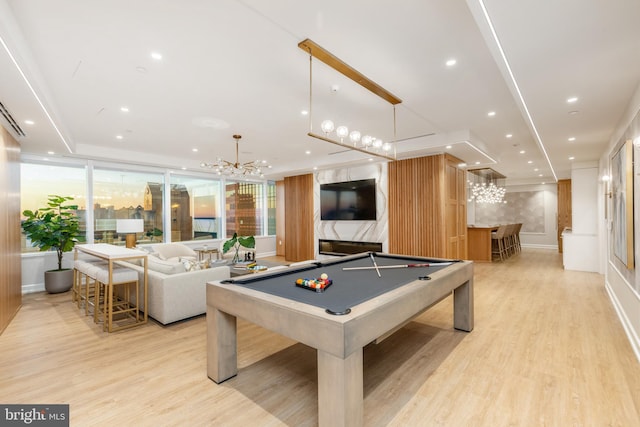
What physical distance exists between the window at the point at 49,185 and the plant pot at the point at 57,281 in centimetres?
84

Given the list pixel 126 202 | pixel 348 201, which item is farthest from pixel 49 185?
pixel 348 201

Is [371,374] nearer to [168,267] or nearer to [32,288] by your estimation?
[168,267]

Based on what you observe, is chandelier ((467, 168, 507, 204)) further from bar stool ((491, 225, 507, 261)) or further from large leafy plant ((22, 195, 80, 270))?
large leafy plant ((22, 195, 80, 270))

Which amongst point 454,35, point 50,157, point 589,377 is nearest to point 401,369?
point 589,377

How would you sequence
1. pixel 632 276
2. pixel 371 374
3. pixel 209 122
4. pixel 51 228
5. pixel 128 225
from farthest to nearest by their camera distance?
pixel 128 225, pixel 51 228, pixel 209 122, pixel 632 276, pixel 371 374

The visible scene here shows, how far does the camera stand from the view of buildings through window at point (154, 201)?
6132 mm

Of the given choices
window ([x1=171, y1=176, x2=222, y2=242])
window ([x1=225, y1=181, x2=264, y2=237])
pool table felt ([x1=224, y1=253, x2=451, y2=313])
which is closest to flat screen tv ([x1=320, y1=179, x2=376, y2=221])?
window ([x1=225, y1=181, x2=264, y2=237])

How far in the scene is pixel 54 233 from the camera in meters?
5.16

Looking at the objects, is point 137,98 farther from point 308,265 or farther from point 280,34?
point 308,265

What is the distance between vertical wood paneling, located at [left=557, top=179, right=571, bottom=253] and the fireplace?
7.69 metres

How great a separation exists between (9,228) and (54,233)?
133 centimetres

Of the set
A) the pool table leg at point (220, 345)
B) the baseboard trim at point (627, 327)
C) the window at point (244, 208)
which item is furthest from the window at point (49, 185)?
the baseboard trim at point (627, 327)

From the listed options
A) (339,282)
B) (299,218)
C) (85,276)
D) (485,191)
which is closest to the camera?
(339,282)

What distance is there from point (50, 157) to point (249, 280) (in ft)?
20.3
